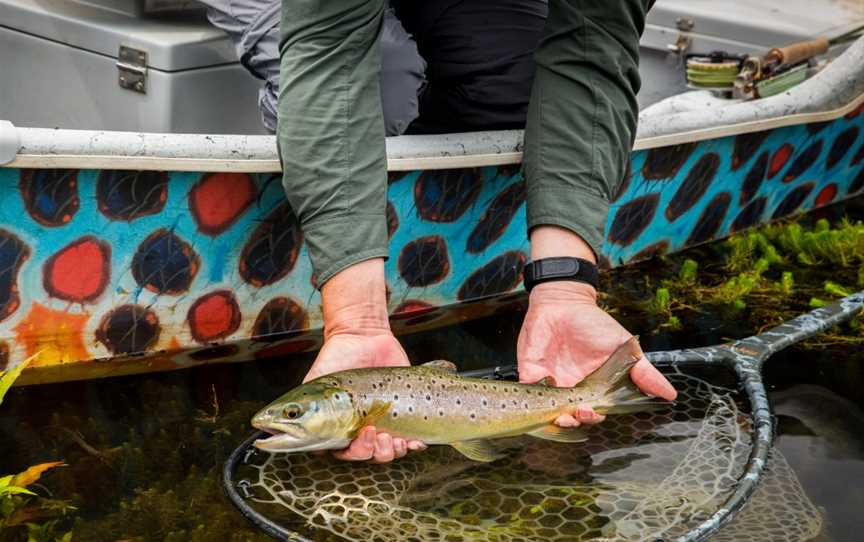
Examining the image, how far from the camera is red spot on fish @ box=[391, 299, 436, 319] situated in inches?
159

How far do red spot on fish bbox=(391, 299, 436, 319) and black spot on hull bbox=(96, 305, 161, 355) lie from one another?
86cm

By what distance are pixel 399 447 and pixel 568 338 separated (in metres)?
0.64

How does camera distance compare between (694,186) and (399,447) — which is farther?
(694,186)

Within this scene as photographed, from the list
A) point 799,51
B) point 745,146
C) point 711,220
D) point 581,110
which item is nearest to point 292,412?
point 581,110

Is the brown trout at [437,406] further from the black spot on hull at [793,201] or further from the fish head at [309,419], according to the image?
the black spot on hull at [793,201]

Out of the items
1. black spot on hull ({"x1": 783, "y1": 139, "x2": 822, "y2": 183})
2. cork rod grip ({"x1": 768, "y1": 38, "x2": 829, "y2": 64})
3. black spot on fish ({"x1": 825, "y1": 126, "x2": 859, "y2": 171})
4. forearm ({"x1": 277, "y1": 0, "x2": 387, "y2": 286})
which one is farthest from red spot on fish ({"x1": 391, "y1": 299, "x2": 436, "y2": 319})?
black spot on fish ({"x1": 825, "y1": 126, "x2": 859, "y2": 171})

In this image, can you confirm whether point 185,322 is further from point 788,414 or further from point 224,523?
point 788,414

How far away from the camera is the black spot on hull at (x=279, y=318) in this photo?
3.74m

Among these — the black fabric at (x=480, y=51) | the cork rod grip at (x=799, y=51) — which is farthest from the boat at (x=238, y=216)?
the cork rod grip at (x=799, y=51)

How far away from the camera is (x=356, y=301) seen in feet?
9.54

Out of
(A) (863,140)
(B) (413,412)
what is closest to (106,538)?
(B) (413,412)

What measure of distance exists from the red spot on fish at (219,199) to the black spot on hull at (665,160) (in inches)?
60.3

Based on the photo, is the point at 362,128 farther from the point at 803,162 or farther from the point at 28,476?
the point at 803,162

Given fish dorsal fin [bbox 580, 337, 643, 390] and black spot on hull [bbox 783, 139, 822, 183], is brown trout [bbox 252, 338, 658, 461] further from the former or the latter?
black spot on hull [bbox 783, 139, 822, 183]
